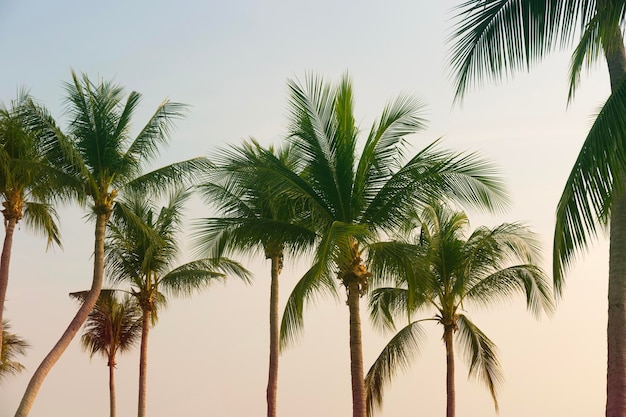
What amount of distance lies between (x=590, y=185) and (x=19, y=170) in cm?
1688

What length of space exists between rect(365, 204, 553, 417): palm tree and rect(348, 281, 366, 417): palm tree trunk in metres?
4.80

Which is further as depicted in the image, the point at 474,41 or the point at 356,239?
the point at 356,239

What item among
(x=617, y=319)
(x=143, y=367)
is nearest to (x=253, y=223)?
(x=617, y=319)

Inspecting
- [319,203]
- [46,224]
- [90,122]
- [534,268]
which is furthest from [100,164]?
[534,268]

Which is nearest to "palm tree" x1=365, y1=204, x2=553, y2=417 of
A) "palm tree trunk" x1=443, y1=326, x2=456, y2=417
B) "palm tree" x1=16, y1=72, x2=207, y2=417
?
"palm tree trunk" x1=443, y1=326, x2=456, y2=417

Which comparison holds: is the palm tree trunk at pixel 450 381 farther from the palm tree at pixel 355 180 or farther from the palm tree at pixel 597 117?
the palm tree at pixel 597 117

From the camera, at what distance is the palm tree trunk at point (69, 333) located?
19.7 metres

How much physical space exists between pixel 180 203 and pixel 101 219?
725 cm

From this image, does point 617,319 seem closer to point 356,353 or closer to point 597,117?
point 597,117

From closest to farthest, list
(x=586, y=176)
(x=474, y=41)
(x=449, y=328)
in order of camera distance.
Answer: (x=586, y=176) < (x=474, y=41) < (x=449, y=328)

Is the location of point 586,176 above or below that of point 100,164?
below

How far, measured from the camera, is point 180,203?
2859cm

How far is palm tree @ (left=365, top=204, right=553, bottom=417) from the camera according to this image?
22312 mm

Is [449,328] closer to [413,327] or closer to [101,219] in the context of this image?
[413,327]
